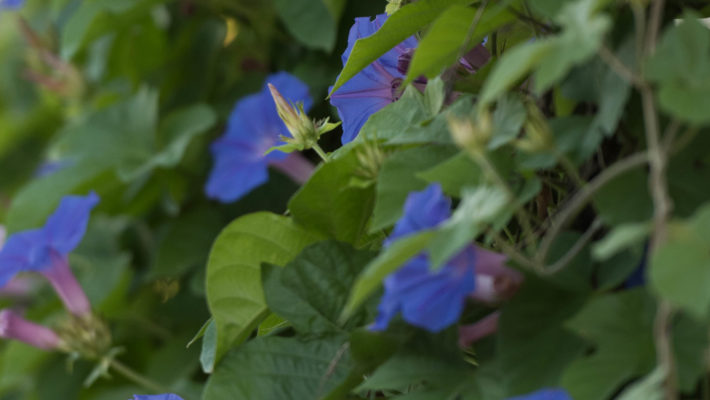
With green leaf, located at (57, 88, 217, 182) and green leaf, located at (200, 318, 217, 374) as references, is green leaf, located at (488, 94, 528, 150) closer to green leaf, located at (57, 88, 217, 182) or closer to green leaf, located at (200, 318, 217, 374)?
green leaf, located at (200, 318, 217, 374)

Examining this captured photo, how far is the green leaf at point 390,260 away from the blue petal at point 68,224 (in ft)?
2.31

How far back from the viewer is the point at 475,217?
425mm

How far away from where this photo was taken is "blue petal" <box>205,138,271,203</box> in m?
1.34

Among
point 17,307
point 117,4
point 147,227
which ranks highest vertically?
point 117,4

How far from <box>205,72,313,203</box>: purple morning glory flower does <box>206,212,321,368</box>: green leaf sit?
520 millimetres

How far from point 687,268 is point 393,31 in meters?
0.37

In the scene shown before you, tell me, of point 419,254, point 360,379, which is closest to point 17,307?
point 360,379

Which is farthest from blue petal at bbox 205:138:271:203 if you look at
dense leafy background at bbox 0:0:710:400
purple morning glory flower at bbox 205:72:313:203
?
dense leafy background at bbox 0:0:710:400

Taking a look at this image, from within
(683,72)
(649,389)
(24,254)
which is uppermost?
(683,72)

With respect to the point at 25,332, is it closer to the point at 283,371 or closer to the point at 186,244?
the point at 186,244

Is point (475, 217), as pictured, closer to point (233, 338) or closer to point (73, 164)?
point (233, 338)

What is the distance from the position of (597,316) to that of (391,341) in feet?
0.61

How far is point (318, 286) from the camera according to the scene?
68 cm

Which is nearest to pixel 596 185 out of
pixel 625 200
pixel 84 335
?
pixel 625 200
